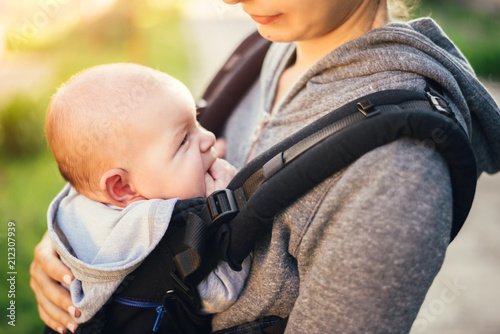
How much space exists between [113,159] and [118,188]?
0.10 metres

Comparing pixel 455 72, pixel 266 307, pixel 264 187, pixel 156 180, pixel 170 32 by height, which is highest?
pixel 455 72

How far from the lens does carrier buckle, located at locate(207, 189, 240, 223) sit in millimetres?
A: 1269

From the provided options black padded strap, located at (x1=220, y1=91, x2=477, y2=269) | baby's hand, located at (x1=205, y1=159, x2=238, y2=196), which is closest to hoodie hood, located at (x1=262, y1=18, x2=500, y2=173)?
black padded strap, located at (x1=220, y1=91, x2=477, y2=269)

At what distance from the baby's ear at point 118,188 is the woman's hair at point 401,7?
1069mm

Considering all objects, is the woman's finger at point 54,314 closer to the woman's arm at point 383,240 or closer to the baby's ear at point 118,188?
the baby's ear at point 118,188

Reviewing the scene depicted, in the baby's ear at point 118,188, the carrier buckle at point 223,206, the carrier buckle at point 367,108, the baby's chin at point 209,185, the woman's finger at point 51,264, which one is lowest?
the woman's finger at point 51,264

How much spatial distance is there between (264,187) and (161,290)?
1.52 ft

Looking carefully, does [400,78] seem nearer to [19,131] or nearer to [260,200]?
[260,200]

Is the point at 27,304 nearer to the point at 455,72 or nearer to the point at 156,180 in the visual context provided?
the point at 156,180

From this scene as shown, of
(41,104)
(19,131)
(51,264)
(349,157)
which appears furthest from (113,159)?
(41,104)

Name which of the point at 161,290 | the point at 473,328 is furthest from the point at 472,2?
the point at 161,290

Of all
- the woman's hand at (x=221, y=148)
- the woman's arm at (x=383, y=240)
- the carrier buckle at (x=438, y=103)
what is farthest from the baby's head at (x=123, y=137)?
the carrier buckle at (x=438, y=103)

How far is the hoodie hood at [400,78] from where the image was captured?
126 centimetres

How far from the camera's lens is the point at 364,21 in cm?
155
